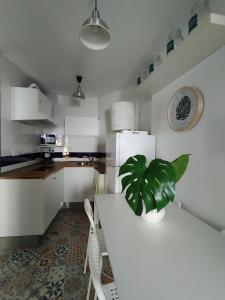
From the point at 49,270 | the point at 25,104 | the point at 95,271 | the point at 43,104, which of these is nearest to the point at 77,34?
the point at 25,104

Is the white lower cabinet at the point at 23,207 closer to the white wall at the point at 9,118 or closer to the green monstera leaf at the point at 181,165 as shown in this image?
the white wall at the point at 9,118

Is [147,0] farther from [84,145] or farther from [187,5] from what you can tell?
[84,145]

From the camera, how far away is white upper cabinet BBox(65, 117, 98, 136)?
11.5ft

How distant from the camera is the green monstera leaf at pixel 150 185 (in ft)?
2.97

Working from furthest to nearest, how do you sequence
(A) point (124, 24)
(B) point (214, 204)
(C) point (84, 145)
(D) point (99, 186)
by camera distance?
1. (C) point (84, 145)
2. (D) point (99, 186)
3. (A) point (124, 24)
4. (B) point (214, 204)

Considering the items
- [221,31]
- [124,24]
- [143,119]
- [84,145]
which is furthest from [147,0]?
[84,145]

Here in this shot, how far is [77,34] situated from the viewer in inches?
62.1

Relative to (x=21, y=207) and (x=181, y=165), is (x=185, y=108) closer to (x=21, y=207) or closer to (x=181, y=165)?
(x=181, y=165)

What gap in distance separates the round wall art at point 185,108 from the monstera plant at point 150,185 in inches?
23.6

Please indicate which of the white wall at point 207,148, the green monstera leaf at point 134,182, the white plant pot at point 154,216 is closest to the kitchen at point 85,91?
the white wall at point 207,148

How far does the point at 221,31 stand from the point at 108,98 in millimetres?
2623

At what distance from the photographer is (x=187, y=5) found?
1.21 m

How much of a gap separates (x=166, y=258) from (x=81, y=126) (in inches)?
123

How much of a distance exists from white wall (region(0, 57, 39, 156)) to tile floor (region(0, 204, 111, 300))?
1.20m
